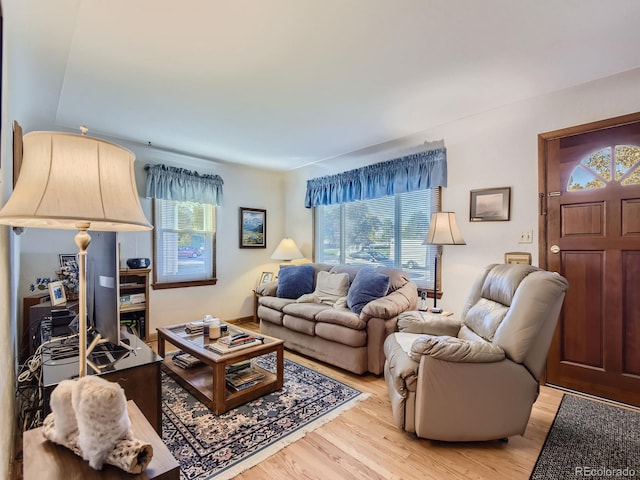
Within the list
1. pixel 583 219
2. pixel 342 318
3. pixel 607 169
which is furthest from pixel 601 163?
pixel 342 318

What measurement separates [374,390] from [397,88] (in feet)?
7.93

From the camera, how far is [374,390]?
8.23 feet

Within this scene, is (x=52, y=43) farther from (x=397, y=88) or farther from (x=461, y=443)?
(x=461, y=443)

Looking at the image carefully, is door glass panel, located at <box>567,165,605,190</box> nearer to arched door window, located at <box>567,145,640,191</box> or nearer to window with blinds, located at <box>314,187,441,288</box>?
arched door window, located at <box>567,145,640,191</box>

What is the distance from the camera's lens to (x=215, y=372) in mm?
2059

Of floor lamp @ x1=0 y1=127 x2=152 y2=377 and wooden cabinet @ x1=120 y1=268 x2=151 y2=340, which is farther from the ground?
floor lamp @ x1=0 y1=127 x2=152 y2=377

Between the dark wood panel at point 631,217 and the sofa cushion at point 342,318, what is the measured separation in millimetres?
2070

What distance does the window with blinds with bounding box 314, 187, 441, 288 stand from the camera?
11.5 feet

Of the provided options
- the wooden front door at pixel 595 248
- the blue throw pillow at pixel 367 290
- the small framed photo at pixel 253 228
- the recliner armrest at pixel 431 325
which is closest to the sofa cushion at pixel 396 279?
the blue throw pillow at pixel 367 290

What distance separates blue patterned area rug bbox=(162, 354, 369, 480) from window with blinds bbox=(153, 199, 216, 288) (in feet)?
5.58

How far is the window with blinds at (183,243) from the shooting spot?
3949mm

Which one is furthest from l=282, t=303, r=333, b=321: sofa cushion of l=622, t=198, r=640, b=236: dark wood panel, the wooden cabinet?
l=622, t=198, r=640, b=236: dark wood panel

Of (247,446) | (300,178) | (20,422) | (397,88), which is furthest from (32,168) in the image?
(300,178)

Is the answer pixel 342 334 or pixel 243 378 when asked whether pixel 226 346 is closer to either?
pixel 243 378
